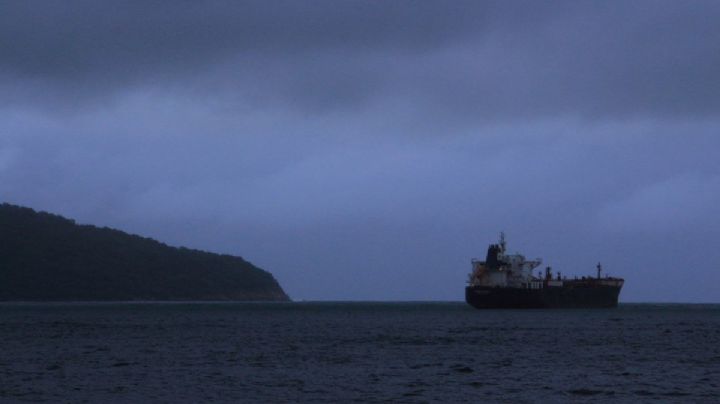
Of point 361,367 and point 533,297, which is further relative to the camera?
point 533,297

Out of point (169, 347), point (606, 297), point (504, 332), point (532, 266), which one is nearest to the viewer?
point (169, 347)

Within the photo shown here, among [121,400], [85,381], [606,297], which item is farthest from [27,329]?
[606,297]

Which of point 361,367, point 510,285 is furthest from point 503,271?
point 361,367

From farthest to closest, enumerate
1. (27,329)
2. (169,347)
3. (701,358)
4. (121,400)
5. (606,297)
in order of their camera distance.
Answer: (606,297) → (27,329) → (169,347) → (701,358) → (121,400)

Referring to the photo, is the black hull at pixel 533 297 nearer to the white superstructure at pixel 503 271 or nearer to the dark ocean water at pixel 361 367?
the white superstructure at pixel 503 271

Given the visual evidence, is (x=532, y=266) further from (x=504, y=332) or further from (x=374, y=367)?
(x=374, y=367)

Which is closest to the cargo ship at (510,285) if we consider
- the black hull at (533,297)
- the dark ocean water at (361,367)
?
the black hull at (533,297)

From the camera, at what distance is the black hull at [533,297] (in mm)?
163000

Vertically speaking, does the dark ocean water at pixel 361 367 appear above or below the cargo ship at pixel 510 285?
below

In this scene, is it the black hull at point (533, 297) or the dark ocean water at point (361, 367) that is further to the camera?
the black hull at point (533, 297)

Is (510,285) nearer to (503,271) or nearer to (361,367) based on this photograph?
(503,271)

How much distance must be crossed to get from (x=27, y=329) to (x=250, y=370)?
58.0m

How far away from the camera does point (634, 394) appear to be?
48.6 metres

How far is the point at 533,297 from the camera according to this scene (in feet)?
541
